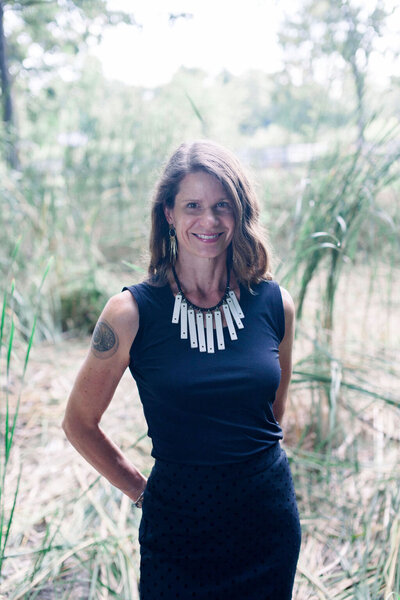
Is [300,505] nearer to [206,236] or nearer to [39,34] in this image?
[206,236]

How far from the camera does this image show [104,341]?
1.06m

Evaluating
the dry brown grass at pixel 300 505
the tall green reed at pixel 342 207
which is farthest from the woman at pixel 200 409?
the tall green reed at pixel 342 207

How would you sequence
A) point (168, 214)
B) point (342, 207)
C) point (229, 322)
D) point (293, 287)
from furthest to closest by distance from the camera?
point (293, 287), point (342, 207), point (168, 214), point (229, 322)

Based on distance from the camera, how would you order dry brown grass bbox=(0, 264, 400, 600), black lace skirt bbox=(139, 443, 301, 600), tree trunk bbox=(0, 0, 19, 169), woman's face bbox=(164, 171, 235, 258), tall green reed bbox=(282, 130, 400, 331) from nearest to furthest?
black lace skirt bbox=(139, 443, 301, 600) < woman's face bbox=(164, 171, 235, 258) < dry brown grass bbox=(0, 264, 400, 600) < tall green reed bbox=(282, 130, 400, 331) < tree trunk bbox=(0, 0, 19, 169)

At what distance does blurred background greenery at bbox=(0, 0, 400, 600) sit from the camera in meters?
1.53

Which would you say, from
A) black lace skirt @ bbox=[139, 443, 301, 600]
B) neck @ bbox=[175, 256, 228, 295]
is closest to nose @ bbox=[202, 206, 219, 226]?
neck @ bbox=[175, 256, 228, 295]

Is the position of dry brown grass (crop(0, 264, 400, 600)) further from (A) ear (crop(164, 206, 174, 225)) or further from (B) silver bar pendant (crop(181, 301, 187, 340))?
(A) ear (crop(164, 206, 174, 225))

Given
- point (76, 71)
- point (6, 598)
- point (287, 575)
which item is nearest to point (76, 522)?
point (6, 598)

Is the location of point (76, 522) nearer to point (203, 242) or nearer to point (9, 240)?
point (203, 242)

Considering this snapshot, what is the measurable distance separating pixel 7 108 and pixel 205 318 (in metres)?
3.61

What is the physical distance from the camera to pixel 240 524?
3.44 ft

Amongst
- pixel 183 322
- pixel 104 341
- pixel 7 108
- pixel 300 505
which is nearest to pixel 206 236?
pixel 183 322

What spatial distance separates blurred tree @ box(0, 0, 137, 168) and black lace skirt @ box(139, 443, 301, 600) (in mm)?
2846

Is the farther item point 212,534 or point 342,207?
point 342,207
